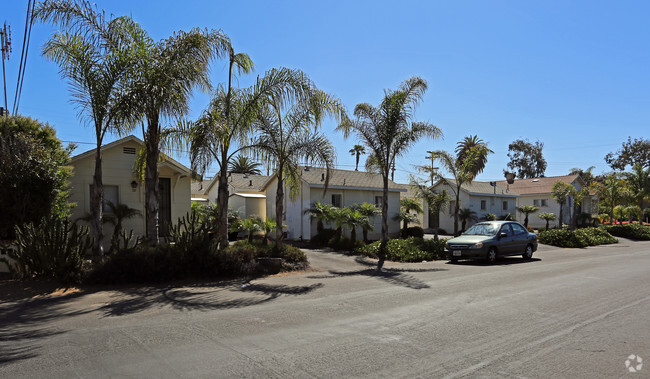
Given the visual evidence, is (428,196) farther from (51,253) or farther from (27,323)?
(27,323)

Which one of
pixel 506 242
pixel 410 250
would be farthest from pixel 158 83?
pixel 506 242

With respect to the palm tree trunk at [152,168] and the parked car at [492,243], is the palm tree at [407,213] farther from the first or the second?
the palm tree trunk at [152,168]

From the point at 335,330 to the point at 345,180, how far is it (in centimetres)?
1884

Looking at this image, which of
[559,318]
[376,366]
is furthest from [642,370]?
[376,366]

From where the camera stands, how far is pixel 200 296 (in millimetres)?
8719

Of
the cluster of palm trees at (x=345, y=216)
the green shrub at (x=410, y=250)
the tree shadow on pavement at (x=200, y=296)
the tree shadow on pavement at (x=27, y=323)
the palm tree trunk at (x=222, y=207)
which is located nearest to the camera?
the tree shadow on pavement at (x=27, y=323)

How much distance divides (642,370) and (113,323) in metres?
6.57

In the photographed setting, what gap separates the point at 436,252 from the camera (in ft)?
56.6

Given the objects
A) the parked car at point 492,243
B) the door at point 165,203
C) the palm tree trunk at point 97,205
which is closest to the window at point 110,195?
the door at point 165,203

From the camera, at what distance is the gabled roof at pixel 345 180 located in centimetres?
2319

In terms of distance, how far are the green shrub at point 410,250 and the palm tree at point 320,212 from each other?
3.18m

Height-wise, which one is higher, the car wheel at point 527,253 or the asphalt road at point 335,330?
the asphalt road at point 335,330

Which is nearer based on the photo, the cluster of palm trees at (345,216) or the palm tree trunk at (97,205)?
the palm tree trunk at (97,205)

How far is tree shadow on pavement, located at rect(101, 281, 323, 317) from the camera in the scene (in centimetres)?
767
